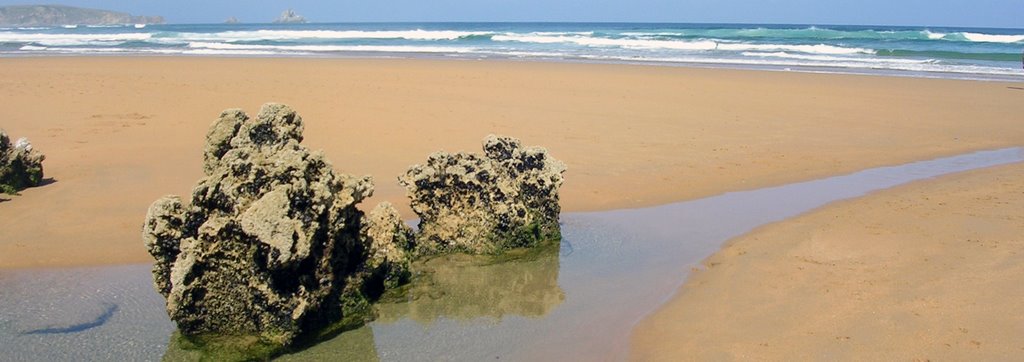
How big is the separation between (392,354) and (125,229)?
12.2 feet

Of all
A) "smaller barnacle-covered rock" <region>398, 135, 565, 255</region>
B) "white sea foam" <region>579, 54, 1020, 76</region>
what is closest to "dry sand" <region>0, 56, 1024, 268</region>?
"smaller barnacle-covered rock" <region>398, 135, 565, 255</region>

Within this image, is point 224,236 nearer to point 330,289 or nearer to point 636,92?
point 330,289

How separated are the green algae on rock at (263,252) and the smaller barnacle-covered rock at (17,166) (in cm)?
432

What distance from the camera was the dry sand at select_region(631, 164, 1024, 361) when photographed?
4.56m

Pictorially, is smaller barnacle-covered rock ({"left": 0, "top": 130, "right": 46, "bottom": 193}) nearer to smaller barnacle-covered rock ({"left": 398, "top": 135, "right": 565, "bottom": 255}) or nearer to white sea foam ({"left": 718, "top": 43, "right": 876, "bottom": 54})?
smaller barnacle-covered rock ({"left": 398, "top": 135, "right": 565, "bottom": 255})

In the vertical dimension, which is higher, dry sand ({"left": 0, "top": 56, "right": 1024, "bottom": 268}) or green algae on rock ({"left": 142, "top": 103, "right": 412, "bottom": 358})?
green algae on rock ({"left": 142, "top": 103, "right": 412, "bottom": 358})

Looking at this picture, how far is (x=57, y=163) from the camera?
31.3 ft

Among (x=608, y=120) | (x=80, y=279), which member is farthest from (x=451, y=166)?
(x=608, y=120)

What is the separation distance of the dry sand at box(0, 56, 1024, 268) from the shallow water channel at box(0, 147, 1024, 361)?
88 centimetres

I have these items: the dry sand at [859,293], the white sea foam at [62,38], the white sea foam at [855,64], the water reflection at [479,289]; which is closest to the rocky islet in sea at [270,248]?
the water reflection at [479,289]

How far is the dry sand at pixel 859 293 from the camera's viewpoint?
456 cm

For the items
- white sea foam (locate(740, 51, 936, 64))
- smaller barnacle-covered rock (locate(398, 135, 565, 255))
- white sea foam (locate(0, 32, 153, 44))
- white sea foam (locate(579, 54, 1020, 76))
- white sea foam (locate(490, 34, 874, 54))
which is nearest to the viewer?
smaller barnacle-covered rock (locate(398, 135, 565, 255))

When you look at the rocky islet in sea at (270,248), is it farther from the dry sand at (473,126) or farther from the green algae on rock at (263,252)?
the dry sand at (473,126)

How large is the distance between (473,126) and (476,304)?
25.2 feet
